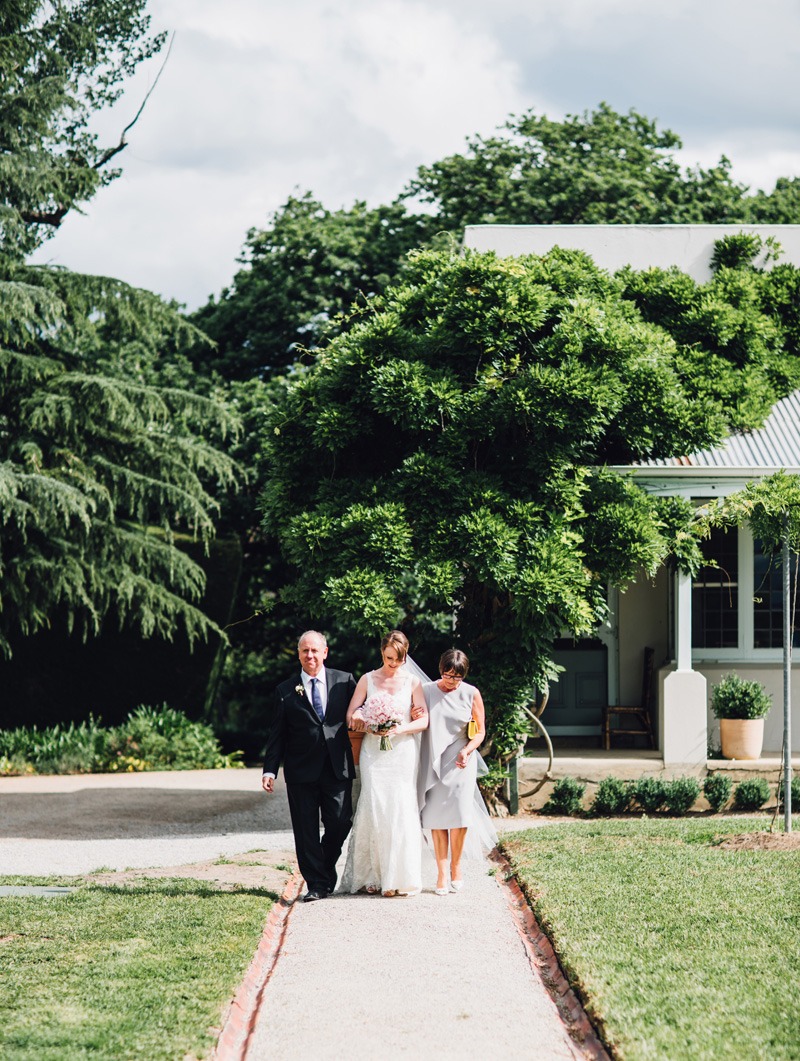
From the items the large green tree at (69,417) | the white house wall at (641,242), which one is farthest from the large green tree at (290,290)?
the white house wall at (641,242)

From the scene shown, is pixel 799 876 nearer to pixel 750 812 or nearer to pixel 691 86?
pixel 750 812

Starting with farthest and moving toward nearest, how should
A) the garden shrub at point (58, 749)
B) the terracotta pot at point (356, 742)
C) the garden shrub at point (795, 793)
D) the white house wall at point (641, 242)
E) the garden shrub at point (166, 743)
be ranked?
the garden shrub at point (166, 743) < the garden shrub at point (58, 749) < the white house wall at point (641, 242) < the garden shrub at point (795, 793) < the terracotta pot at point (356, 742)

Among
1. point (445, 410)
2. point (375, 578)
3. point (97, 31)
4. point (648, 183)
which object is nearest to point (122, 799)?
point (375, 578)

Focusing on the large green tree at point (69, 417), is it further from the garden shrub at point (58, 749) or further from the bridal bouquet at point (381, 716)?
the bridal bouquet at point (381, 716)

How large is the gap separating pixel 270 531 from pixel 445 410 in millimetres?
2328

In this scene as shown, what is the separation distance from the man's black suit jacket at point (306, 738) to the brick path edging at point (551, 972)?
5.02 ft

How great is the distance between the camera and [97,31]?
20.7 m

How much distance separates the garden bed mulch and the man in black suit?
12.3 ft

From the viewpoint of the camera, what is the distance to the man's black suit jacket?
894 cm

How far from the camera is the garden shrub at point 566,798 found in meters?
14.1

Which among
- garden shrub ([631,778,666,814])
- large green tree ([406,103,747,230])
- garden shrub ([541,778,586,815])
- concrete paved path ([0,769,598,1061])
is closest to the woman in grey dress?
concrete paved path ([0,769,598,1061])

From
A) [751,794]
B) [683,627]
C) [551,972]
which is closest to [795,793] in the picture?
[751,794]

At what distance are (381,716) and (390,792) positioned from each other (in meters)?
0.54

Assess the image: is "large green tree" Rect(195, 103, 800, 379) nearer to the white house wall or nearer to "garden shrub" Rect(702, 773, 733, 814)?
the white house wall
